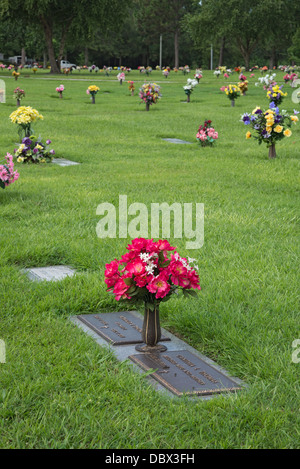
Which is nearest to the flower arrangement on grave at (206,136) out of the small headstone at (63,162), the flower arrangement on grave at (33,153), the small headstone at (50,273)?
the small headstone at (63,162)

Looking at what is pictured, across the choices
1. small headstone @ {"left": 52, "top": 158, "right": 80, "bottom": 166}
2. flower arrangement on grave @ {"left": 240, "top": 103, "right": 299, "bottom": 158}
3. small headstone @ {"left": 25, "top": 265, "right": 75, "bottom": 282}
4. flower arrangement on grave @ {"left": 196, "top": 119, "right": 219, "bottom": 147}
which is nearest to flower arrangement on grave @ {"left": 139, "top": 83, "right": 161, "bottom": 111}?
flower arrangement on grave @ {"left": 196, "top": 119, "right": 219, "bottom": 147}

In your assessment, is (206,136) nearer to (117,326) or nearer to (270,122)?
(270,122)

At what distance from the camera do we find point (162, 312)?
4543 mm

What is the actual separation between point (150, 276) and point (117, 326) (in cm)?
76

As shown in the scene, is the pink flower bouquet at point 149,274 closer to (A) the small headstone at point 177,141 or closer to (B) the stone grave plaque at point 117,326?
(B) the stone grave plaque at point 117,326

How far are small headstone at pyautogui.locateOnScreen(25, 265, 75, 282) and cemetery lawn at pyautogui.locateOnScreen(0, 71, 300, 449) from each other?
0.08 m

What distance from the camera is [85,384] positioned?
135 inches

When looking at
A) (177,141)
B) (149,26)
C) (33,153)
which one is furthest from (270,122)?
(149,26)

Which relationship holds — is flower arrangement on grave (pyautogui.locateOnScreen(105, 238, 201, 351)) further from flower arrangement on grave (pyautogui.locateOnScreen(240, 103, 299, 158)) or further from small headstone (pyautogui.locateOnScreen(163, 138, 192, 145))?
small headstone (pyautogui.locateOnScreen(163, 138, 192, 145))

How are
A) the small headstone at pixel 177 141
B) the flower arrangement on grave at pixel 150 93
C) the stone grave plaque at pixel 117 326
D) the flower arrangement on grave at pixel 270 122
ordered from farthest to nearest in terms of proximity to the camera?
the flower arrangement on grave at pixel 150 93, the small headstone at pixel 177 141, the flower arrangement on grave at pixel 270 122, the stone grave plaque at pixel 117 326

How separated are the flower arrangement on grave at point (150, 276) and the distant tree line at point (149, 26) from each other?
3797cm

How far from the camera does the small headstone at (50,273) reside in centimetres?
522

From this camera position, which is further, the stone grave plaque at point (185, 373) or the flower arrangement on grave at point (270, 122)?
the flower arrangement on grave at point (270, 122)

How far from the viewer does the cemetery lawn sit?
3051 millimetres
